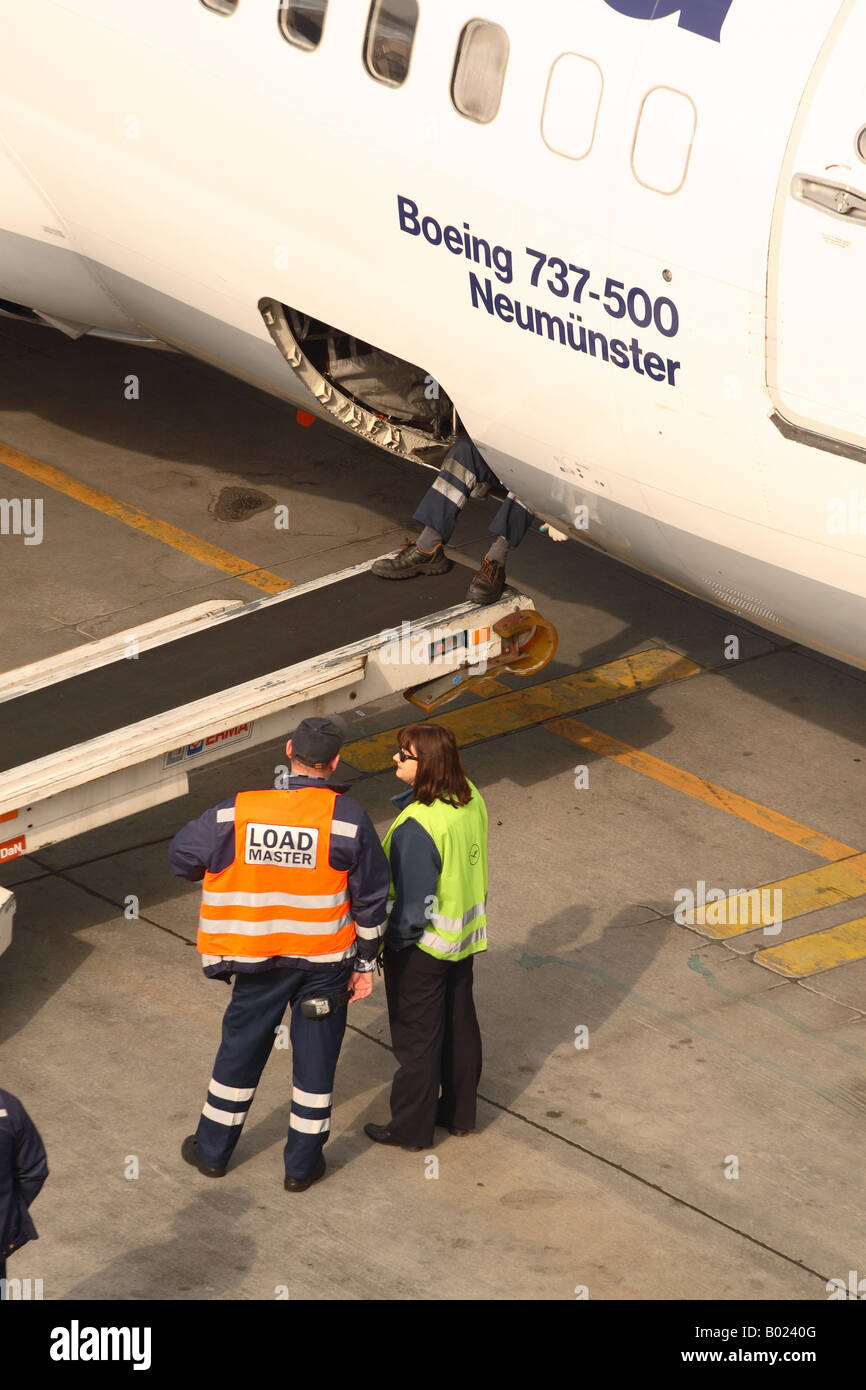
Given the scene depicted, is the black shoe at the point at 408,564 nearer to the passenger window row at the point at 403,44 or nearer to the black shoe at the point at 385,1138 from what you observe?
the passenger window row at the point at 403,44

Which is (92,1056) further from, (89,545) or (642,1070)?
(89,545)

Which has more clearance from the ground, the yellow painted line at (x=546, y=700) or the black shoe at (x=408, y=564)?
the black shoe at (x=408, y=564)

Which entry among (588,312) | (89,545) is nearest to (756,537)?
(588,312)

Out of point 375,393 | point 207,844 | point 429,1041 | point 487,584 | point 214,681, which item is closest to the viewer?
point 207,844

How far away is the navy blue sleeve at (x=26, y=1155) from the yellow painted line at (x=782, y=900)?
449 cm

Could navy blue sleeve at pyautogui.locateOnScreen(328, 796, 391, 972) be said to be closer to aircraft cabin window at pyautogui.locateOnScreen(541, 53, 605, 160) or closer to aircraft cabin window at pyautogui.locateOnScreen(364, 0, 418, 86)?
aircraft cabin window at pyautogui.locateOnScreen(541, 53, 605, 160)

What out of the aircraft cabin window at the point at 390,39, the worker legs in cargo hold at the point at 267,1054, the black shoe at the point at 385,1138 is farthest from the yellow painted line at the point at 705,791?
the aircraft cabin window at the point at 390,39

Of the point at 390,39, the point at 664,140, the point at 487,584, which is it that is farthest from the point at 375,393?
the point at 664,140

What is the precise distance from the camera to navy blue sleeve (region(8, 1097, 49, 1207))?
5.88 m

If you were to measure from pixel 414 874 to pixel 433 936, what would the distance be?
0.27 m

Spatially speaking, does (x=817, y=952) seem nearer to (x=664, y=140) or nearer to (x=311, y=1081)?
(x=311, y=1081)

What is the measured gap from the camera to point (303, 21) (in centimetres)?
959

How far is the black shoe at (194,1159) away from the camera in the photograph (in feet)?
26.1
